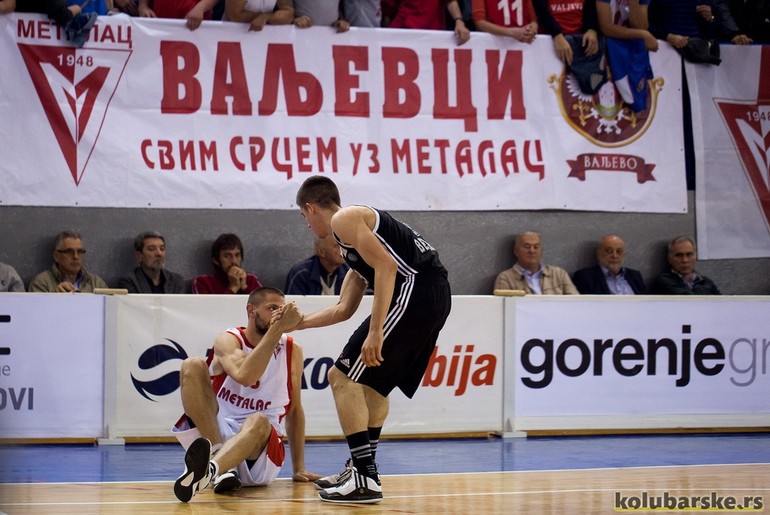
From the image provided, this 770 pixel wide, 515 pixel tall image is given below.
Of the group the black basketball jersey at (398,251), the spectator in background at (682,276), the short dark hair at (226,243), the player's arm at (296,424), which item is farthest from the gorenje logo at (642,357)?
the black basketball jersey at (398,251)

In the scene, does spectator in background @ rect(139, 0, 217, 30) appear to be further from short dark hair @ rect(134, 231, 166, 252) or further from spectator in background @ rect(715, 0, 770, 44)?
spectator in background @ rect(715, 0, 770, 44)

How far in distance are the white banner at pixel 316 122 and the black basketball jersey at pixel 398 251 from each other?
187 inches

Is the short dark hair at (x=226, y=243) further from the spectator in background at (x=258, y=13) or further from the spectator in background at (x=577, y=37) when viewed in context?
the spectator in background at (x=577, y=37)

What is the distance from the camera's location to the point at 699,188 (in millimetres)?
12422

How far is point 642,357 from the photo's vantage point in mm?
9992

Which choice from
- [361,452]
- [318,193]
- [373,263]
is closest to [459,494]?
[361,452]

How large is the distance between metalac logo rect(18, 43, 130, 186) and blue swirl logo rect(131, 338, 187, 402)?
240 cm

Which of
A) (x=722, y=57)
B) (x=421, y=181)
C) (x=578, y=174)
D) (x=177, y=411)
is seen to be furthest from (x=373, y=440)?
(x=722, y=57)

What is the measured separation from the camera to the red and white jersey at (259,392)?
280 inches

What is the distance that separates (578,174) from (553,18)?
1.67m

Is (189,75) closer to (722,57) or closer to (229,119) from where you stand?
(229,119)

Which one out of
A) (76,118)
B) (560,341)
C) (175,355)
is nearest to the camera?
(175,355)

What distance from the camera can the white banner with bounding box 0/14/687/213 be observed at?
10680mm

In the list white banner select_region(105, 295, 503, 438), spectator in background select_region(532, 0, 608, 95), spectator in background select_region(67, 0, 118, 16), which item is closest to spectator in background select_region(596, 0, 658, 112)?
spectator in background select_region(532, 0, 608, 95)
